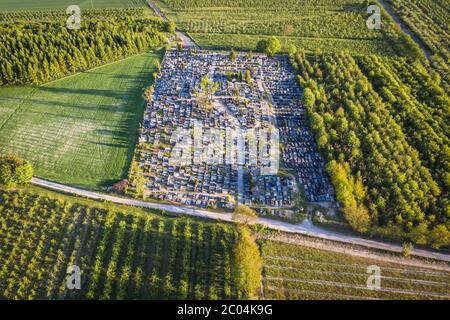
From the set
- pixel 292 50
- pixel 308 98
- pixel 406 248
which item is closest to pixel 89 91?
pixel 308 98

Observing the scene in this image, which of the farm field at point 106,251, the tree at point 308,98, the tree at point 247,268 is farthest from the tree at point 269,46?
the tree at point 247,268

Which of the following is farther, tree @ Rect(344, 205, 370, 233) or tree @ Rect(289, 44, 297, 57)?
tree @ Rect(289, 44, 297, 57)

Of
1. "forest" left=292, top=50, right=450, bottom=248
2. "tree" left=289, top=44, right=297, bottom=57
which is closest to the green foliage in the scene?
"tree" left=289, top=44, right=297, bottom=57

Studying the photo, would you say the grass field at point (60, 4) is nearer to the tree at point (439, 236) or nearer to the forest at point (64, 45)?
the forest at point (64, 45)

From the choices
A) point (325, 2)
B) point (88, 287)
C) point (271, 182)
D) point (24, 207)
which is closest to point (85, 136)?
point (24, 207)

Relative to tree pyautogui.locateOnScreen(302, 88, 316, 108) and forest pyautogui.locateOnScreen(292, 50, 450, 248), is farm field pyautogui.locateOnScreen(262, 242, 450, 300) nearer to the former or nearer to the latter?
forest pyautogui.locateOnScreen(292, 50, 450, 248)

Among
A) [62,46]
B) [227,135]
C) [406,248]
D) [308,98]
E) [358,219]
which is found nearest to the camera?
[406,248]

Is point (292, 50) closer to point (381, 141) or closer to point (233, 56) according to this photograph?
point (233, 56)

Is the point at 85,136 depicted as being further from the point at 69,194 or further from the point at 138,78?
the point at 138,78
